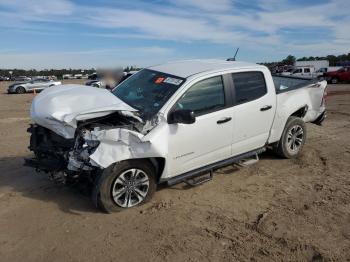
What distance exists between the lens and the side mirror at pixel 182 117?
16.7 ft

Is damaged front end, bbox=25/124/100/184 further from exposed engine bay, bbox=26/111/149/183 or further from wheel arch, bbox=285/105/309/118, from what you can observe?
wheel arch, bbox=285/105/309/118

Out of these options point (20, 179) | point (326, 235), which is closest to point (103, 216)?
point (20, 179)

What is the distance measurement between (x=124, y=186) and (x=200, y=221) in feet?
3.46

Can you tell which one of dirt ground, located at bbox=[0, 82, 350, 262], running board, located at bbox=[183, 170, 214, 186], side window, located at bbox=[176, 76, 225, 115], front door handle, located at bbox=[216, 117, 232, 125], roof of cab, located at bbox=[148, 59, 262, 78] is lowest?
dirt ground, located at bbox=[0, 82, 350, 262]

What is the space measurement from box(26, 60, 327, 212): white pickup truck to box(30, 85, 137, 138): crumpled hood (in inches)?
0.5

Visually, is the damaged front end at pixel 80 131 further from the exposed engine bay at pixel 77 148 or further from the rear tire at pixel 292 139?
the rear tire at pixel 292 139

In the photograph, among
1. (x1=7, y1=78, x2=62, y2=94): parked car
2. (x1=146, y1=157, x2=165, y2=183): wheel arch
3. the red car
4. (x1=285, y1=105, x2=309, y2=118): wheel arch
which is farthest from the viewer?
the red car

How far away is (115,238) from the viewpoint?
14.8ft

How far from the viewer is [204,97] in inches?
224

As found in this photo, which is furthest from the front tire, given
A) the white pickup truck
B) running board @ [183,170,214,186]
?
running board @ [183,170,214,186]

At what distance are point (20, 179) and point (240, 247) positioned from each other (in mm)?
3976

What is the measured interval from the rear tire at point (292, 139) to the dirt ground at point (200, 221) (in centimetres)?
41

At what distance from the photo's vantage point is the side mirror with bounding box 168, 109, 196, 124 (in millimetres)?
5086

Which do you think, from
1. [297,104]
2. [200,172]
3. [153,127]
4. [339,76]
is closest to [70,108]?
[153,127]
